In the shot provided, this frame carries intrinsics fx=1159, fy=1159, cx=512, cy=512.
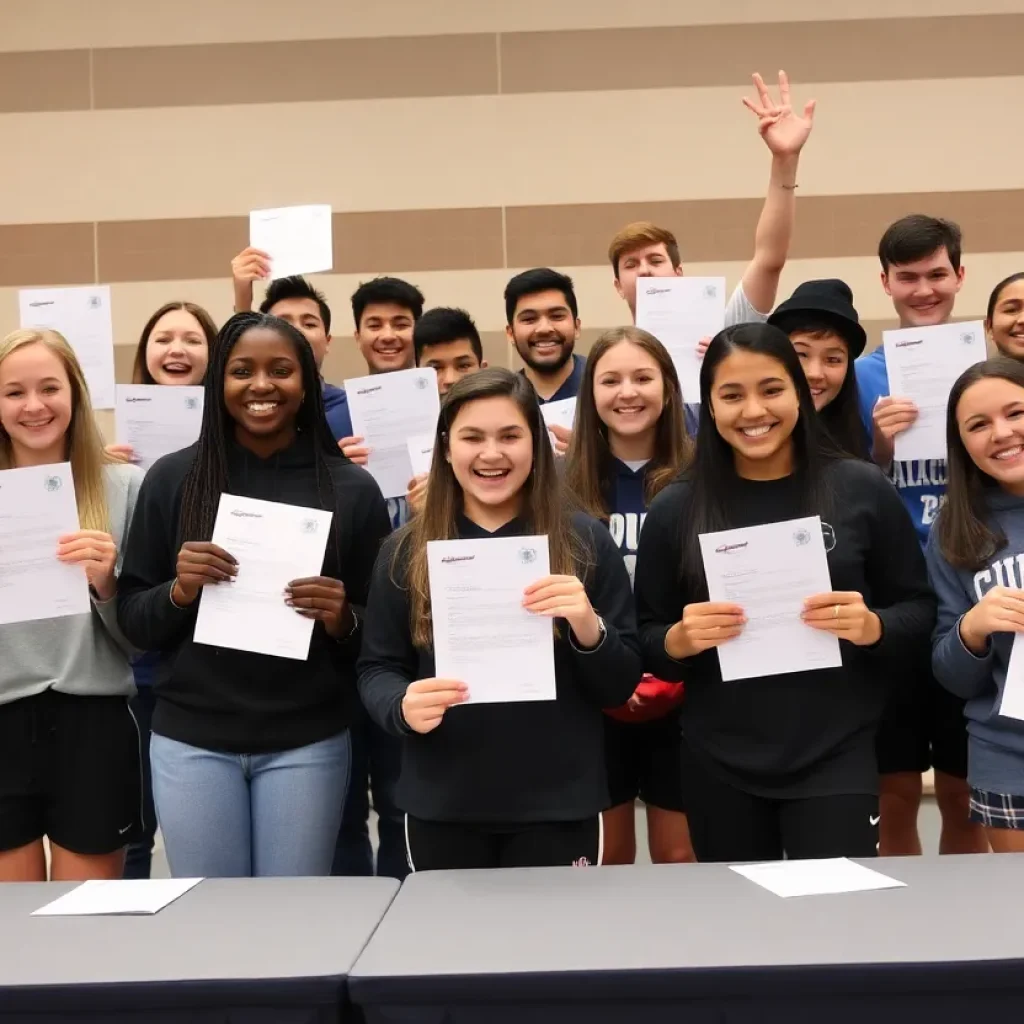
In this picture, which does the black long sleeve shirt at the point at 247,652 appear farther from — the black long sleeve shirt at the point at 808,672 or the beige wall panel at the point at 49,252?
the beige wall panel at the point at 49,252

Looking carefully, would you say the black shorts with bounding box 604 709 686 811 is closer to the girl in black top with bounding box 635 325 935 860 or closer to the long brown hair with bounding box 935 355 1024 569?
the girl in black top with bounding box 635 325 935 860

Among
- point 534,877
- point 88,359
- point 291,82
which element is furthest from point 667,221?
point 534,877

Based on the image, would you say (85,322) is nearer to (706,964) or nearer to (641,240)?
(641,240)

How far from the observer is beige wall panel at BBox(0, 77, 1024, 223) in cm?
598

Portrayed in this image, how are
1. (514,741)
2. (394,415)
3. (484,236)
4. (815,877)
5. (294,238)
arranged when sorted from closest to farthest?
1. (815,877)
2. (514,741)
3. (394,415)
4. (294,238)
5. (484,236)

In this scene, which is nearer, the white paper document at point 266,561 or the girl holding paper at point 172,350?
the white paper document at point 266,561

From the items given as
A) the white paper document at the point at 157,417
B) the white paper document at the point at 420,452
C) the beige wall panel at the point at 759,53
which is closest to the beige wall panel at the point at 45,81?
the beige wall panel at the point at 759,53

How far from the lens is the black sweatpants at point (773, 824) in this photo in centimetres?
252

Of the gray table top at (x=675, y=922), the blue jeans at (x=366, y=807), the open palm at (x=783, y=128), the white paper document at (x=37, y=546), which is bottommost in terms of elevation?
the blue jeans at (x=366, y=807)

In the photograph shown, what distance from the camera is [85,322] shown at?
4.15 meters

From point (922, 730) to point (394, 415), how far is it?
1889 millimetres

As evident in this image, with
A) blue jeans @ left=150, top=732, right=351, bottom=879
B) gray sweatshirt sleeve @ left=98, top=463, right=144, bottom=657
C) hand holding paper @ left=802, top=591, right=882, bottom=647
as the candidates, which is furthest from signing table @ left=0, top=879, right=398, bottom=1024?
hand holding paper @ left=802, top=591, right=882, bottom=647

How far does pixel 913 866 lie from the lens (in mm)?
2248

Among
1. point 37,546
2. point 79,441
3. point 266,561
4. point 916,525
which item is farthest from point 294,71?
point 916,525
